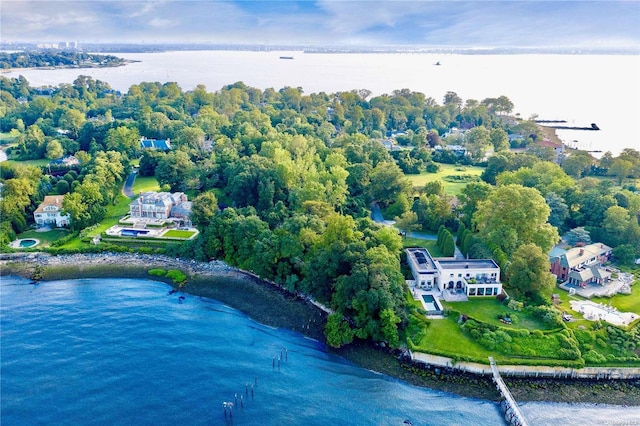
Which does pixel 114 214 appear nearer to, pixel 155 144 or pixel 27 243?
pixel 27 243

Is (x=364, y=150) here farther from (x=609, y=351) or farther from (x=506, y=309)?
(x=609, y=351)

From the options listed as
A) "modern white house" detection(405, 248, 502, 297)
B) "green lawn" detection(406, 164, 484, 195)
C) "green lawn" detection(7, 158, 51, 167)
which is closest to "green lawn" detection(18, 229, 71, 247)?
"green lawn" detection(7, 158, 51, 167)

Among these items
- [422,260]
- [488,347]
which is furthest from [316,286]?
[488,347]

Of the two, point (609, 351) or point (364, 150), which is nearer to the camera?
point (609, 351)

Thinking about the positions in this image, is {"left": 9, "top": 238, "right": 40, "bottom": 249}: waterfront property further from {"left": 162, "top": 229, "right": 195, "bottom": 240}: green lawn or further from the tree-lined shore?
{"left": 162, "top": 229, "right": 195, "bottom": 240}: green lawn

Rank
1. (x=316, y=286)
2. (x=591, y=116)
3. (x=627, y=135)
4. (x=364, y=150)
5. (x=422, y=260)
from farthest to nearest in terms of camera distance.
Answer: (x=591, y=116)
(x=627, y=135)
(x=364, y=150)
(x=422, y=260)
(x=316, y=286)

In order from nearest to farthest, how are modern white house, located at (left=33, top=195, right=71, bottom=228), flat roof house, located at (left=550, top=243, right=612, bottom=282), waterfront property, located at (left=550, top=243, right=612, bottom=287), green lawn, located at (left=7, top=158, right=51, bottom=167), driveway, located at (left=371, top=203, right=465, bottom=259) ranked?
waterfront property, located at (left=550, top=243, right=612, bottom=287), flat roof house, located at (left=550, top=243, right=612, bottom=282), driveway, located at (left=371, top=203, right=465, bottom=259), modern white house, located at (left=33, top=195, right=71, bottom=228), green lawn, located at (left=7, top=158, right=51, bottom=167)

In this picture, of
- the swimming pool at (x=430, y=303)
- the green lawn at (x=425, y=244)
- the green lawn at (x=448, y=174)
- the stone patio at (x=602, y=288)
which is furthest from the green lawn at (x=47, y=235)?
the stone patio at (x=602, y=288)
